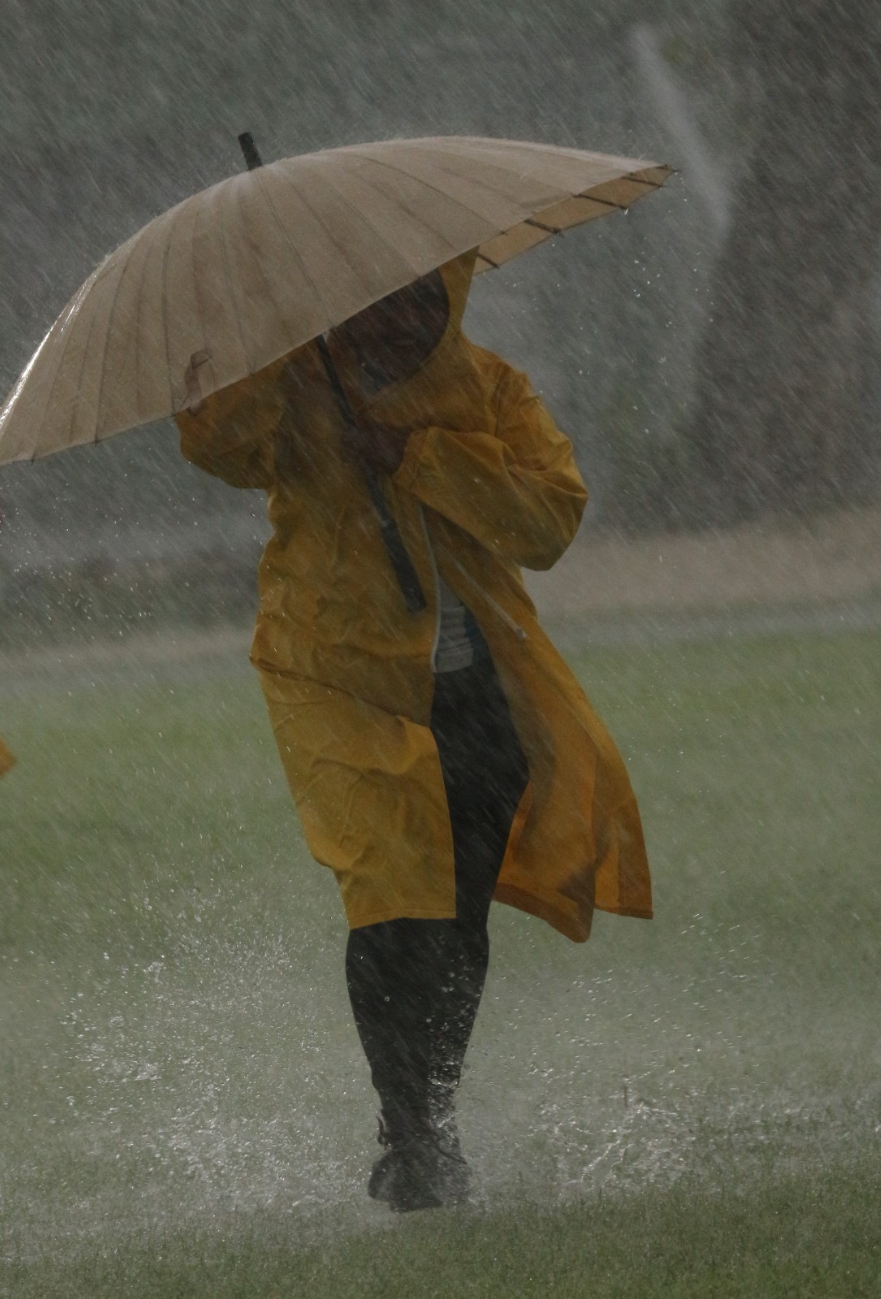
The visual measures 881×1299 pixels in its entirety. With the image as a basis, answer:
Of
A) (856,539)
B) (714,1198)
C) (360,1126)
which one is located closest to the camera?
(714,1198)

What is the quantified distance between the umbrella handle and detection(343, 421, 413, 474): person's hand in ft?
0.04

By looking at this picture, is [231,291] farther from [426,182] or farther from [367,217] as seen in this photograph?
[426,182]

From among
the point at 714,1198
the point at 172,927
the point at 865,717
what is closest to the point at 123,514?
the point at 865,717

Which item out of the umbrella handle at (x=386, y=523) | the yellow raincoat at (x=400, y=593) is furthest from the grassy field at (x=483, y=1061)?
the umbrella handle at (x=386, y=523)

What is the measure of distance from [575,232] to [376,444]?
17750mm

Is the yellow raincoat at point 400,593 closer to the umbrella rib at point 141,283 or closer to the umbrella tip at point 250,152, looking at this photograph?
the umbrella rib at point 141,283

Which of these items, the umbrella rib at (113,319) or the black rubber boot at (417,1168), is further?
the black rubber boot at (417,1168)

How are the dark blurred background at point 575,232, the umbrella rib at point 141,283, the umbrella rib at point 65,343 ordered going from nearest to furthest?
1. the umbrella rib at point 141,283
2. the umbrella rib at point 65,343
3. the dark blurred background at point 575,232

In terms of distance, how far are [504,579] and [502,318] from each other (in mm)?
16839

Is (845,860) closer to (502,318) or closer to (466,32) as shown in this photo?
(502,318)

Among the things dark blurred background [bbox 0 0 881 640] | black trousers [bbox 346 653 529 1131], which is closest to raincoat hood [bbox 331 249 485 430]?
black trousers [bbox 346 653 529 1131]

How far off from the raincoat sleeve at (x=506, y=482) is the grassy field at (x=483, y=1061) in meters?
1.14

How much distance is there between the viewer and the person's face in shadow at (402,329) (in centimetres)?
391

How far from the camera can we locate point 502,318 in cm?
2069
